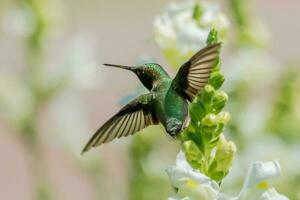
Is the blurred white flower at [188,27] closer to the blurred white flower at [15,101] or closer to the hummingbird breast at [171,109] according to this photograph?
the hummingbird breast at [171,109]

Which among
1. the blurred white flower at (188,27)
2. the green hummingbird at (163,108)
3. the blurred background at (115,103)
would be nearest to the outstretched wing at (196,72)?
the green hummingbird at (163,108)

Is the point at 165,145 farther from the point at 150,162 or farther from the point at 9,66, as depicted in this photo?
the point at 9,66

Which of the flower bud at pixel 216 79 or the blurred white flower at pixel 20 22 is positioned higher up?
the flower bud at pixel 216 79

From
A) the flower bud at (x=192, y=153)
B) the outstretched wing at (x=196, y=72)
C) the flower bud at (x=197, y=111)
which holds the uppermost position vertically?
the outstretched wing at (x=196, y=72)

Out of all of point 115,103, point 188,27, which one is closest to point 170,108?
point 188,27

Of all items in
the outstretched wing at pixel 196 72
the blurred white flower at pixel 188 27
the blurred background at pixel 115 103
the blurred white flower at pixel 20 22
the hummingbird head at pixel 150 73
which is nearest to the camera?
the outstretched wing at pixel 196 72

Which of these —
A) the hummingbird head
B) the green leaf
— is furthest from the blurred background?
the hummingbird head

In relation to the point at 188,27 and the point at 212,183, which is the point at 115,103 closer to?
the point at 188,27
